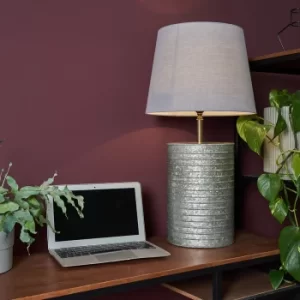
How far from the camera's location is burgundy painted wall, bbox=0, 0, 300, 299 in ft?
4.72

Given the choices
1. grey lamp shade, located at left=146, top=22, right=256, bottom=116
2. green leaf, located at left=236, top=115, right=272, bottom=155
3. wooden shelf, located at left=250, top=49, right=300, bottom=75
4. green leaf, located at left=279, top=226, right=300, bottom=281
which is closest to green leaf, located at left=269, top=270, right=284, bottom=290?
green leaf, located at left=279, top=226, right=300, bottom=281

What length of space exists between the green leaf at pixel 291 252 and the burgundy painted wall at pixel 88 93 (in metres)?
0.47

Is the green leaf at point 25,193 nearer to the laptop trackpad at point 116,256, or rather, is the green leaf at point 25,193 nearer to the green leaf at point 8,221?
the green leaf at point 8,221

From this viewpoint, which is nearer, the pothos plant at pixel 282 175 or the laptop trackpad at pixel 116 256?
the laptop trackpad at pixel 116 256

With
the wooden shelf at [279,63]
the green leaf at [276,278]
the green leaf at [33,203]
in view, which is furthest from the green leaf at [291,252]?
the green leaf at [33,203]

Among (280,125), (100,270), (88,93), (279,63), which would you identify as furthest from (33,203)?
(279,63)

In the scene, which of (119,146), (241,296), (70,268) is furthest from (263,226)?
(70,268)

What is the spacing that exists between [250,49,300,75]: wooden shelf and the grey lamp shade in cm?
22

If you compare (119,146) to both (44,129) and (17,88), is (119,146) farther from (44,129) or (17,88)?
(17,88)

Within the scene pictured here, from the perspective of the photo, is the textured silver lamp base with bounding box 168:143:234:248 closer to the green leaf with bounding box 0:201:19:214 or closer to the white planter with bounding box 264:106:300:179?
the white planter with bounding box 264:106:300:179

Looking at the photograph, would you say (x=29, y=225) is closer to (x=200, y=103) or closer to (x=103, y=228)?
(x=103, y=228)

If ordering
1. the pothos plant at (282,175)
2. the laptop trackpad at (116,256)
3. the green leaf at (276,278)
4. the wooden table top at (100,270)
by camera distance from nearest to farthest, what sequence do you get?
the wooden table top at (100,270)
the laptop trackpad at (116,256)
the pothos plant at (282,175)
the green leaf at (276,278)

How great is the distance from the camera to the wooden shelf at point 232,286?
1452 mm

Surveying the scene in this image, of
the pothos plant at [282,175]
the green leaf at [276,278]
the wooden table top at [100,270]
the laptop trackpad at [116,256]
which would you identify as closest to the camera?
the wooden table top at [100,270]
